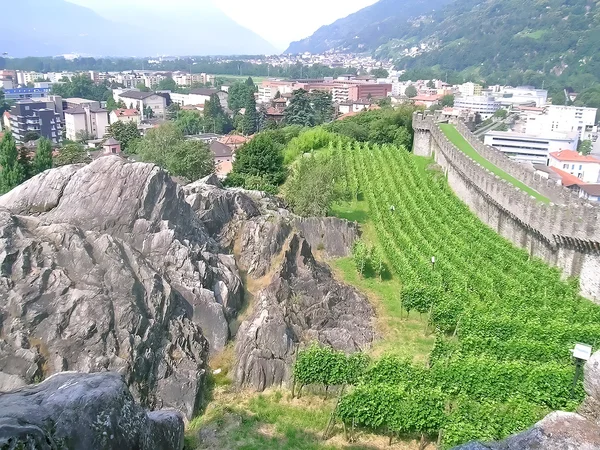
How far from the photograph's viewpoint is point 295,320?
Result: 64.5ft

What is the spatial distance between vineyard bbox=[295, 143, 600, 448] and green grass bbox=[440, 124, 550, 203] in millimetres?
3405

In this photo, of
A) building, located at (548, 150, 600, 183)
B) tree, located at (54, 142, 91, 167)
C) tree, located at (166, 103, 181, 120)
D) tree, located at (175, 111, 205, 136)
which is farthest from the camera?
tree, located at (166, 103, 181, 120)

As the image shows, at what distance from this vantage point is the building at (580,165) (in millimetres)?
93688

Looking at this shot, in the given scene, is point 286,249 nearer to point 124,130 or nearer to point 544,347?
point 544,347

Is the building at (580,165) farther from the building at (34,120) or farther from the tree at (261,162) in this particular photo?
the building at (34,120)

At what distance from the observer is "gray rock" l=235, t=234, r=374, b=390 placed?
1712 centimetres

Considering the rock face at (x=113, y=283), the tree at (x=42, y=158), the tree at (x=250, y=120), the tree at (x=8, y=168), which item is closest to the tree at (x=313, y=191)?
the rock face at (x=113, y=283)

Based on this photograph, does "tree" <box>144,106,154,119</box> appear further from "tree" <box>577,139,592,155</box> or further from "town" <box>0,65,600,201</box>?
"tree" <box>577,139,592,155</box>

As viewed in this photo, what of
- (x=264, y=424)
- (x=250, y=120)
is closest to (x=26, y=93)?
(x=250, y=120)

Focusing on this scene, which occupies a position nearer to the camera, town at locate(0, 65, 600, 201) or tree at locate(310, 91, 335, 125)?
town at locate(0, 65, 600, 201)

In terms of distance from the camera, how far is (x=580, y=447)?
783 centimetres

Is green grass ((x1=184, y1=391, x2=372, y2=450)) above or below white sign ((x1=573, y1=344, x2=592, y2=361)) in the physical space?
below

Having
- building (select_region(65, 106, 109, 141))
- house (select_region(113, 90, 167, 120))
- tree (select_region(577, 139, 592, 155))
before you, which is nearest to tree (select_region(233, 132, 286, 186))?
building (select_region(65, 106, 109, 141))

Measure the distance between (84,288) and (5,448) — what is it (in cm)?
1096
